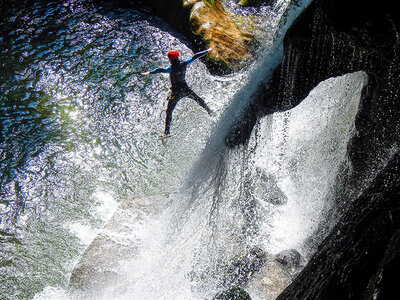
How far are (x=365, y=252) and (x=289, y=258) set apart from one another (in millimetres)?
2591

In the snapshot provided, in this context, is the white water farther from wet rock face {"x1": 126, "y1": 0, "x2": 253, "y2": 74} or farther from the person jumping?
wet rock face {"x1": 126, "y1": 0, "x2": 253, "y2": 74}

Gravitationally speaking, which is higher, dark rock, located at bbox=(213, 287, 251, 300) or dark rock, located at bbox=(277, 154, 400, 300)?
dark rock, located at bbox=(277, 154, 400, 300)

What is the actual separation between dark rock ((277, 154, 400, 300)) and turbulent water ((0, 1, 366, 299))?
2014 mm

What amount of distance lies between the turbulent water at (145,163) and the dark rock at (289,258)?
0.47m

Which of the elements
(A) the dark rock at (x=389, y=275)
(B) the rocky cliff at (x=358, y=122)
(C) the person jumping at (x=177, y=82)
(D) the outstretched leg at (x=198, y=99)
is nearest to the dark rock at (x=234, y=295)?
(B) the rocky cliff at (x=358, y=122)

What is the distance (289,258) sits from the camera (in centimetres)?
579

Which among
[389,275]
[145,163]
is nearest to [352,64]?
[389,275]

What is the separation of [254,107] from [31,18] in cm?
990

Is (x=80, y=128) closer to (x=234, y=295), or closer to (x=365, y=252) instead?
(x=234, y=295)

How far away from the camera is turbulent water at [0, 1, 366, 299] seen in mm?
6246

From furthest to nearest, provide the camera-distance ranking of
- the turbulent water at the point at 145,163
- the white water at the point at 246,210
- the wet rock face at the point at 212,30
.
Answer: the wet rock face at the point at 212,30 → the turbulent water at the point at 145,163 → the white water at the point at 246,210

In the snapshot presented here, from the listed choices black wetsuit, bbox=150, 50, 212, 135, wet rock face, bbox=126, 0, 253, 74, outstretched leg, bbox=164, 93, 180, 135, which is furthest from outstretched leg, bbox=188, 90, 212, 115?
wet rock face, bbox=126, 0, 253, 74

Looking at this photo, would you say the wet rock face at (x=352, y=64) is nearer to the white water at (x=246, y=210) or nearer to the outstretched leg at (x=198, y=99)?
the white water at (x=246, y=210)

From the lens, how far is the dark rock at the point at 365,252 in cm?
311
